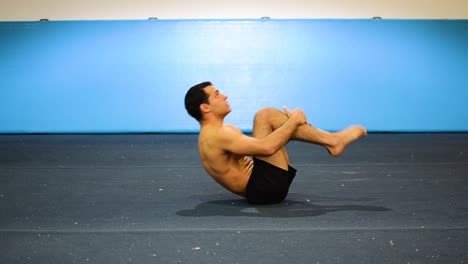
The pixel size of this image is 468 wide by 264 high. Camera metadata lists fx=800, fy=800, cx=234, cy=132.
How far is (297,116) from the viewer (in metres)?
4.75

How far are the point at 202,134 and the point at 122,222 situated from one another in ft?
2.42

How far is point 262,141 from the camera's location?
4688mm

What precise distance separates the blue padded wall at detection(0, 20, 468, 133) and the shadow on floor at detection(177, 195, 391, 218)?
421 centimetres

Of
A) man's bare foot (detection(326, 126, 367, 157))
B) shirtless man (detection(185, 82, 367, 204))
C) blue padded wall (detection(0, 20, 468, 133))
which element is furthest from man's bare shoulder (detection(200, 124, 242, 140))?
blue padded wall (detection(0, 20, 468, 133))

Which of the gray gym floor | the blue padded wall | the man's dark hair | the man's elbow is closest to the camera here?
the gray gym floor

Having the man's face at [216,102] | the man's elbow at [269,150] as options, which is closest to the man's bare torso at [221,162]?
the man's face at [216,102]

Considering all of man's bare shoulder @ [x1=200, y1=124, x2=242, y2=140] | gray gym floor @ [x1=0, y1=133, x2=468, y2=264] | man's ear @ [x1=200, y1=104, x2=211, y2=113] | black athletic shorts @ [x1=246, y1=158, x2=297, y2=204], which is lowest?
gray gym floor @ [x1=0, y1=133, x2=468, y2=264]

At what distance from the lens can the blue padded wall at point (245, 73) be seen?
929 centimetres

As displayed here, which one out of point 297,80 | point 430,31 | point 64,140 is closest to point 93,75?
point 64,140

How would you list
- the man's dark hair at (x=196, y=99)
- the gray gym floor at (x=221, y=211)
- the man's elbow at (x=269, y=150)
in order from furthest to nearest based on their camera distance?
the man's dark hair at (x=196, y=99)
the man's elbow at (x=269, y=150)
the gray gym floor at (x=221, y=211)

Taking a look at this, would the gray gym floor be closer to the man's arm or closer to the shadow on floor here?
the shadow on floor

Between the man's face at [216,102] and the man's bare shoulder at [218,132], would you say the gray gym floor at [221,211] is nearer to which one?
the man's bare shoulder at [218,132]

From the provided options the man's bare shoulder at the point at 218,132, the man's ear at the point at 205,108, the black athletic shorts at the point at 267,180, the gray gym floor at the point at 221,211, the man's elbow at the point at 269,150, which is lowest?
the gray gym floor at the point at 221,211

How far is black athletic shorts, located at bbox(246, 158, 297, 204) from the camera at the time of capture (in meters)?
4.85
